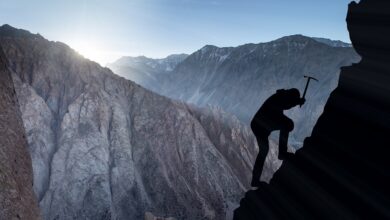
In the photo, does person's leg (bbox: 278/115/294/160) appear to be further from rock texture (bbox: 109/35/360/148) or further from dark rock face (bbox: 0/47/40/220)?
rock texture (bbox: 109/35/360/148)

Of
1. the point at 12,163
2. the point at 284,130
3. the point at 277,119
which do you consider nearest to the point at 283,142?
the point at 284,130

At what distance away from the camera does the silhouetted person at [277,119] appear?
215 inches

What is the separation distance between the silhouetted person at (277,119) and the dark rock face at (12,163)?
24.3 ft

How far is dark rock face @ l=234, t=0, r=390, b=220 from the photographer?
141 inches

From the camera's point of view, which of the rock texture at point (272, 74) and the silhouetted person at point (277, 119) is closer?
the silhouetted person at point (277, 119)

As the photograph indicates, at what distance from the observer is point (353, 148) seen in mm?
3902

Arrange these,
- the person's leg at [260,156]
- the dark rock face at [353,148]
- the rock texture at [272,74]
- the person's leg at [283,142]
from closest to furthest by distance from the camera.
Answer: the dark rock face at [353,148]
the person's leg at [283,142]
the person's leg at [260,156]
the rock texture at [272,74]

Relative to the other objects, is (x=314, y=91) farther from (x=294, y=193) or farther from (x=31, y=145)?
(x=294, y=193)

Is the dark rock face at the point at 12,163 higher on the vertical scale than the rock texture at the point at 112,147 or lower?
higher

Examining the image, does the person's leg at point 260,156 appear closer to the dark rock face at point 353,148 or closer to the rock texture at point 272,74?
the dark rock face at point 353,148

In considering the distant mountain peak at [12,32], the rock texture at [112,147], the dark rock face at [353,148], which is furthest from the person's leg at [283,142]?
the distant mountain peak at [12,32]

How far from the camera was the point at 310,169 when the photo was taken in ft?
14.3

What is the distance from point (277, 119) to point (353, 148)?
68.5 inches

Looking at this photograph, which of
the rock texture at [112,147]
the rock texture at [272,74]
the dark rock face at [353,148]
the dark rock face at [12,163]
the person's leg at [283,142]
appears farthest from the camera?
the rock texture at [272,74]
